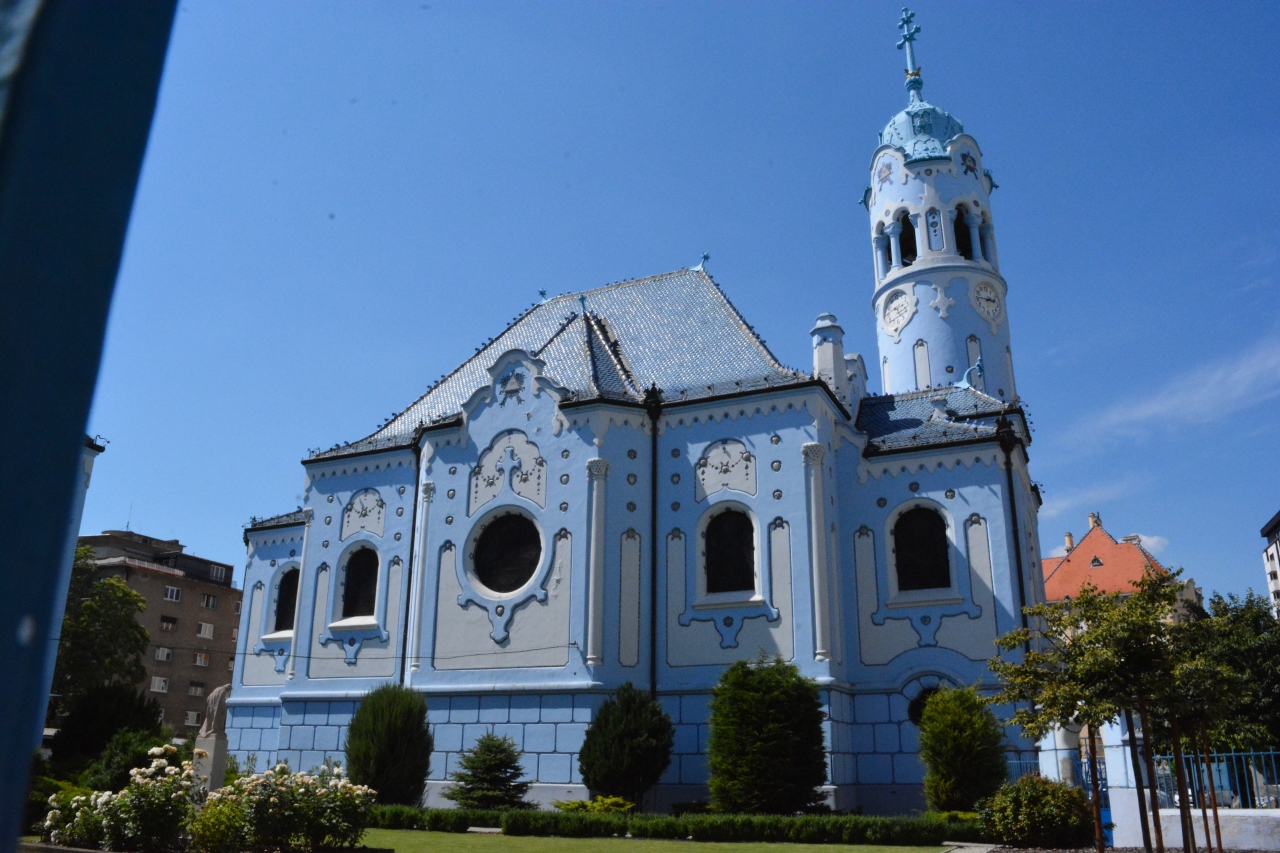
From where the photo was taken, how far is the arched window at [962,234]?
115 feet

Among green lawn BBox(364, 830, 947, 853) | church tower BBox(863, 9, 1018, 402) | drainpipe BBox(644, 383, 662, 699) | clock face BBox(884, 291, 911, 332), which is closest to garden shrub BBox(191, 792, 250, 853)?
green lawn BBox(364, 830, 947, 853)

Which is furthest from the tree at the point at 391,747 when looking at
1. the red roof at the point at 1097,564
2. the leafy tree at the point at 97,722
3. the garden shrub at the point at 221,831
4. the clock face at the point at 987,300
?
the red roof at the point at 1097,564

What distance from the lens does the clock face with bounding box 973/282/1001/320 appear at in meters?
34.3

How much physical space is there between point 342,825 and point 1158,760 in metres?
14.3

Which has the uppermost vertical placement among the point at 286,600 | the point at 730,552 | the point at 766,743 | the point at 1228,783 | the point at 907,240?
the point at 907,240

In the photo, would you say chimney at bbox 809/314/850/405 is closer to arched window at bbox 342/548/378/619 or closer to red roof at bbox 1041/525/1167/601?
arched window at bbox 342/548/378/619

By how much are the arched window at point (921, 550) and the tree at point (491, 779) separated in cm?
1039

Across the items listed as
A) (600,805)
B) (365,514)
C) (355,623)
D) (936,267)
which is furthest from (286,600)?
(936,267)

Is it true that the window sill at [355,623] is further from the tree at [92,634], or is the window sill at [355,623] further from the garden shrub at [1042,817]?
the tree at [92,634]

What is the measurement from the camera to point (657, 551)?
25484 mm

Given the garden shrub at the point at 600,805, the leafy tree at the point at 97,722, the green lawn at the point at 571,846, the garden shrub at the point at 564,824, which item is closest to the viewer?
the green lawn at the point at 571,846

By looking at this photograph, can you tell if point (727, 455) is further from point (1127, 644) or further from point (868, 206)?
point (868, 206)

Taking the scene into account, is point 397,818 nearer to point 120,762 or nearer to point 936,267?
point 120,762

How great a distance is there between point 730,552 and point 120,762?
14.1 m
